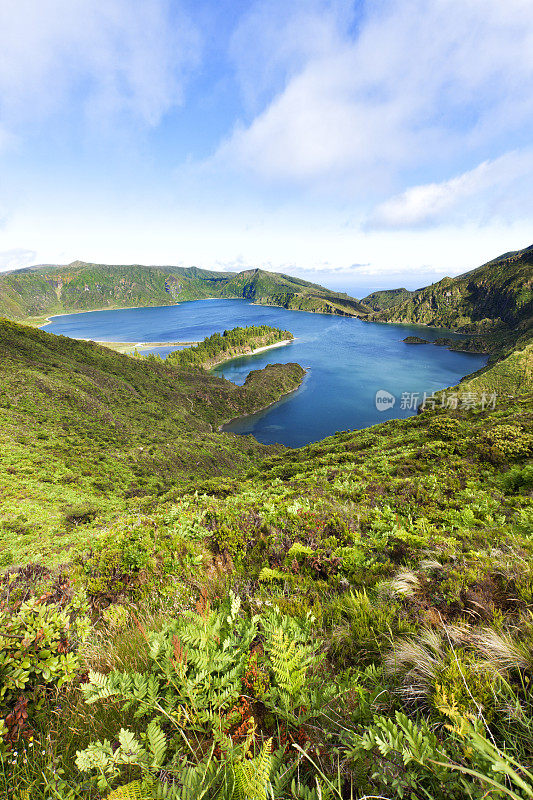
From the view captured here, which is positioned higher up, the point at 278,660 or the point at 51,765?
the point at 278,660

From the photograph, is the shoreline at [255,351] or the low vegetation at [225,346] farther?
the shoreline at [255,351]

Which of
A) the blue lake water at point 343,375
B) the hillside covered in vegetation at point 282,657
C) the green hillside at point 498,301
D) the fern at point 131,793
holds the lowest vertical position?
the blue lake water at point 343,375

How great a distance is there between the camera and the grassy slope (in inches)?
800

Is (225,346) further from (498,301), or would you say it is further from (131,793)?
(498,301)

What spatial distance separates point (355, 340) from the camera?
538 ft

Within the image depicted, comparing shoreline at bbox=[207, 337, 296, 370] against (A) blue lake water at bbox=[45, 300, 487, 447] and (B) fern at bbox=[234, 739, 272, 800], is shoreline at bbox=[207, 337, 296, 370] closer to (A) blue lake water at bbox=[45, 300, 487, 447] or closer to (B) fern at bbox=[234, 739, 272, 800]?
(A) blue lake water at bbox=[45, 300, 487, 447]

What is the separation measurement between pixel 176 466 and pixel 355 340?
144475mm

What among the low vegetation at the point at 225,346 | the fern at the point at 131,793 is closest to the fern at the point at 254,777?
the fern at the point at 131,793

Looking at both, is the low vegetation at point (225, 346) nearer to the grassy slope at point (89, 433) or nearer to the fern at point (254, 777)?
the grassy slope at point (89, 433)

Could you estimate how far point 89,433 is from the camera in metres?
38.5

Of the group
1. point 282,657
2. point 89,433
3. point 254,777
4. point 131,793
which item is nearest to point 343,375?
point 89,433

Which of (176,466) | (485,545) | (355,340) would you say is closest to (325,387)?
(176,466)

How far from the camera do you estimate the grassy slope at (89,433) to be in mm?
20328

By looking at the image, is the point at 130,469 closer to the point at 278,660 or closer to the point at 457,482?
the point at 457,482
